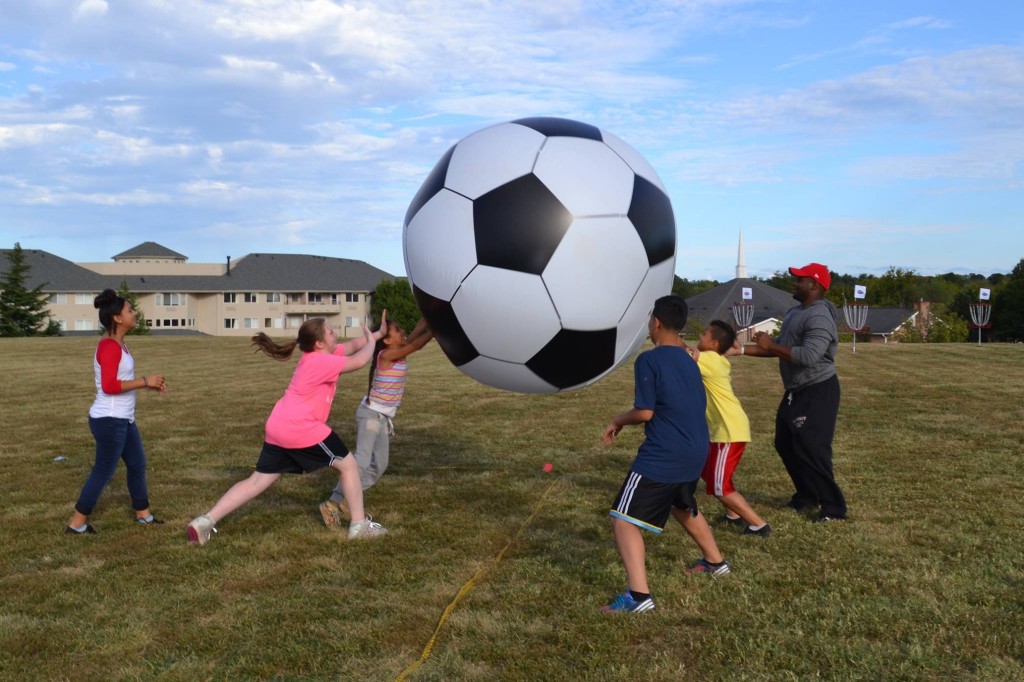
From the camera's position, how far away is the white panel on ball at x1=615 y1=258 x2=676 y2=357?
4383mm

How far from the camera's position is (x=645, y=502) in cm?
423

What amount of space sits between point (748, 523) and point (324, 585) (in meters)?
2.89

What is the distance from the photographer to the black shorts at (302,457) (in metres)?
5.51

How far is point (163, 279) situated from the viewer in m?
67.2

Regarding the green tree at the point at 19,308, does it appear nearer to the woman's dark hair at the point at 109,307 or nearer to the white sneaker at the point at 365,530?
the woman's dark hair at the point at 109,307

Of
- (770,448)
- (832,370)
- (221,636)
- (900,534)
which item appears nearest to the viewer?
(221,636)

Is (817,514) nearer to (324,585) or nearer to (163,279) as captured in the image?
(324,585)

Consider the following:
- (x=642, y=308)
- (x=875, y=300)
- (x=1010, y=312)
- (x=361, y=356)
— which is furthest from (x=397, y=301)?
(x=642, y=308)

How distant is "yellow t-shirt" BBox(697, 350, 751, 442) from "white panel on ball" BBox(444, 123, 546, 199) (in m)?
2.02

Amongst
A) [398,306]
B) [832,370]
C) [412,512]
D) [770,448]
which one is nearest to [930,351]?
[770,448]

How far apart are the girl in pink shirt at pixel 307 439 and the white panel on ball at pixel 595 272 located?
189 cm

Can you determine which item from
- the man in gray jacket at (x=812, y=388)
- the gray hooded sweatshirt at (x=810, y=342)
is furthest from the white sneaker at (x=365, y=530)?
the gray hooded sweatshirt at (x=810, y=342)

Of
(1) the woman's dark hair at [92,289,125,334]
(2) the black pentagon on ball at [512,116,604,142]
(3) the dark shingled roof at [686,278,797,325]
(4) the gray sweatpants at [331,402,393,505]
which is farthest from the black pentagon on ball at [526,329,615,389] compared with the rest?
(3) the dark shingled roof at [686,278,797,325]

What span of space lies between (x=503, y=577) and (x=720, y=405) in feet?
→ 6.26
